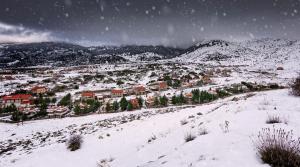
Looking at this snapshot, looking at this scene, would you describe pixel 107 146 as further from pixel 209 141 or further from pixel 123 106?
pixel 123 106

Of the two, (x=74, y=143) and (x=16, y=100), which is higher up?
(x=74, y=143)

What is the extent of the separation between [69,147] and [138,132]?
14.4 ft

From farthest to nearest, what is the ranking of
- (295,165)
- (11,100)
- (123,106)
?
(11,100), (123,106), (295,165)

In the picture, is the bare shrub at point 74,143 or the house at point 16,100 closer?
the bare shrub at point 74,143

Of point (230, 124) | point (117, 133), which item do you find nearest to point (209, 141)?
point (230, 124)

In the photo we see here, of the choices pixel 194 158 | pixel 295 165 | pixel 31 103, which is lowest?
pixel 31 103

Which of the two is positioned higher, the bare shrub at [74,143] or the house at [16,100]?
the bare shrub at [74,143]

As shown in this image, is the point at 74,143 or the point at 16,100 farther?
the point at 16,100

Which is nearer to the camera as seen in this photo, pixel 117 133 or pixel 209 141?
pixel 209 141

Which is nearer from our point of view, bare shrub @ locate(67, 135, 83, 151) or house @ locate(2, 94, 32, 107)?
bare shrub @ locate(67, 135, 83, 151)

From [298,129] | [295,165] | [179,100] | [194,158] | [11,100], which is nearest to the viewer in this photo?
[295,165]

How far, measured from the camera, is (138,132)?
1415 centimetres

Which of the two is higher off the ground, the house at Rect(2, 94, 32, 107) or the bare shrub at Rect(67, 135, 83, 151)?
the bare shrub at Rect(67, 135, 83, 151)

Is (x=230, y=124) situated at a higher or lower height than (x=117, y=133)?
higher
